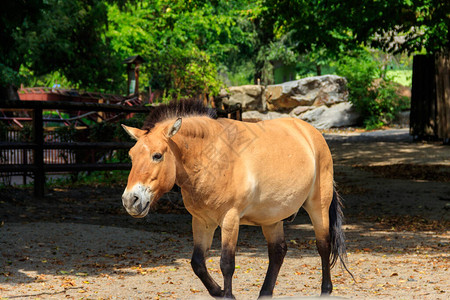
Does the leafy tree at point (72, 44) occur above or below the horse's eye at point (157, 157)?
above

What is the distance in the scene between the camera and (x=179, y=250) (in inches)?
308

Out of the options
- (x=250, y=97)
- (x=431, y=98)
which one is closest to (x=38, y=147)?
(x=431, y=98)

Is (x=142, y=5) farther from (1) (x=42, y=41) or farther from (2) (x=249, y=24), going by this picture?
(1) (x=42, y=41)

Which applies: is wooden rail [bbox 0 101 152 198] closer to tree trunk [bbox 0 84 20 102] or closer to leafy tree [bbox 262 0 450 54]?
leafy tree [bbox 262 0 450 54]

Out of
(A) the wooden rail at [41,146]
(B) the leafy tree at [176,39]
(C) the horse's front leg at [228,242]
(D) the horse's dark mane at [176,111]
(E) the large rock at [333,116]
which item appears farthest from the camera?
(E) the large rock at [333,116]

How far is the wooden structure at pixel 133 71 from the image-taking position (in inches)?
995

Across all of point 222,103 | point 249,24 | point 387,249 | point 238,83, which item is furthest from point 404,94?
point 387,249

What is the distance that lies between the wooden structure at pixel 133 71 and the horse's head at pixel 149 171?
21.8 metres

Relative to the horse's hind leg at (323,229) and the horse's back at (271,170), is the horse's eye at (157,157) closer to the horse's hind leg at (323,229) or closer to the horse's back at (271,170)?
the horse's back at (271,170)

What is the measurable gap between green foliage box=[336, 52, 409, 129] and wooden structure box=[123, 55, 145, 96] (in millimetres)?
9575

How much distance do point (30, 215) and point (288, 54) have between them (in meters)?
31.2

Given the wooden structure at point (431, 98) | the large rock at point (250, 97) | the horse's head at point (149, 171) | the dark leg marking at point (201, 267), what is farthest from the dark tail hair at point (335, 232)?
the large rock at point (250, 97)

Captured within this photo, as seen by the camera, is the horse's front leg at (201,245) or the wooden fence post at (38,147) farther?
the wooden fence post at (38,147)

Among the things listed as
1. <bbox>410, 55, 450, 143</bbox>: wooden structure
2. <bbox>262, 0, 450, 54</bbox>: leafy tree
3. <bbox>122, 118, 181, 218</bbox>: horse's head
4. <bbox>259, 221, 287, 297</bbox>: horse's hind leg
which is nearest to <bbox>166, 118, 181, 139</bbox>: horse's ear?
<bbox>122, 118, 181, 218</bbox>: horse's head
